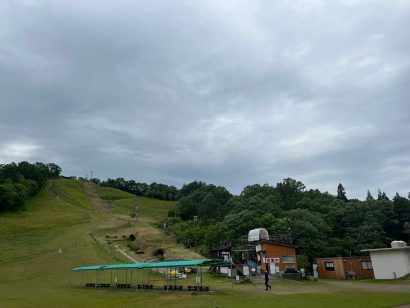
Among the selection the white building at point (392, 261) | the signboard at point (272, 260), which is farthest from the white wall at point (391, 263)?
the signboard at point (272, 260)

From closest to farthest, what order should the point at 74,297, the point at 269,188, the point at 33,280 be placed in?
the point at 74,297
the point at 33,280
the point at 269,188

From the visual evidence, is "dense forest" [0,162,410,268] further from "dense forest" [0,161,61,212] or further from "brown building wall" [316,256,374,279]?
"brown building wall" [316,256,374,279]

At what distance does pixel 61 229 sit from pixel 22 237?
1097cm

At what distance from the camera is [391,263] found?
44.3 m

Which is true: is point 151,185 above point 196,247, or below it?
above

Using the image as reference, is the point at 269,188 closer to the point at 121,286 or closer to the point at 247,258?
the point at 247,258

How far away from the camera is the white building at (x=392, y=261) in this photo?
4325 centimetres

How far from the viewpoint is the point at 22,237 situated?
6925 centimetres

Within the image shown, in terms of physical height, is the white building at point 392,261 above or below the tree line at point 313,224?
below

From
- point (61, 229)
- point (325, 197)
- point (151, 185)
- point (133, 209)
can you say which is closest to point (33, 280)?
point (61, 229)

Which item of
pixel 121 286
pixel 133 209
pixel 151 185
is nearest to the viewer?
pixel 121 286

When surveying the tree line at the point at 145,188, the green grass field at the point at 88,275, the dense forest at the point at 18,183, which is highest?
the tree line at the point at 145,188

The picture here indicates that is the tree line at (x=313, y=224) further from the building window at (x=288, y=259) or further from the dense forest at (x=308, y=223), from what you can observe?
the building window at (x=288, y=259)

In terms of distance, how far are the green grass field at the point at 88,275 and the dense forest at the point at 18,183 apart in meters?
3.46
